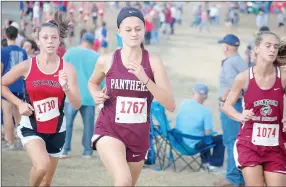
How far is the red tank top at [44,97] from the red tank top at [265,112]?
5.81 ft

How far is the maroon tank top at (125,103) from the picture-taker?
5.91 m

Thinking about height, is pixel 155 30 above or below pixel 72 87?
below

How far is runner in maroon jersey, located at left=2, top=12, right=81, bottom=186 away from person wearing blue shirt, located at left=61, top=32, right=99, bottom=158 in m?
3.48

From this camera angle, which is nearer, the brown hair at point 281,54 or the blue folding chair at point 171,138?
the brown hair at point 281,54

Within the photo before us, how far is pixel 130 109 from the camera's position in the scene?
5938 mm

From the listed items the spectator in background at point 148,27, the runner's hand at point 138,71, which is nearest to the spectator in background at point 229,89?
the runner's hand at point 138,71

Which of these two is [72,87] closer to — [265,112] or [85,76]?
[265,112]

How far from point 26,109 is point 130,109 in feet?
3.78

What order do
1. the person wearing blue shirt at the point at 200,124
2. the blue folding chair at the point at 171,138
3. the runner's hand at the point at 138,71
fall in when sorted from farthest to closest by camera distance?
the person wearing blue shirt at the point at 200,124 < the blue folding chair at the point at 171,138 < the runner's hand at the point at 138,71

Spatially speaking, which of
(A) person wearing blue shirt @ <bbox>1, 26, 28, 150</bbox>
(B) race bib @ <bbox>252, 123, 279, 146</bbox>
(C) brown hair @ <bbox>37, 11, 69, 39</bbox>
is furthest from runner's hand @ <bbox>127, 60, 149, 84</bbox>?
(A) person wearing blue shirt @ <bbox>1, 26, 28, 150</bbox>

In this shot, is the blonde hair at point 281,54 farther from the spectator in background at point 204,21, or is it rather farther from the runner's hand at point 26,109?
the spectator in background at point 204,21

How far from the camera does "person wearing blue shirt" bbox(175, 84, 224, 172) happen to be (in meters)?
10.1

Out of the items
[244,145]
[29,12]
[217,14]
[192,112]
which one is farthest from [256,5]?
[244,145]

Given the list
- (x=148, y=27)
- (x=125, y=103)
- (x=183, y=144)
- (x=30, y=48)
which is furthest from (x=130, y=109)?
(x=148, y=27)
